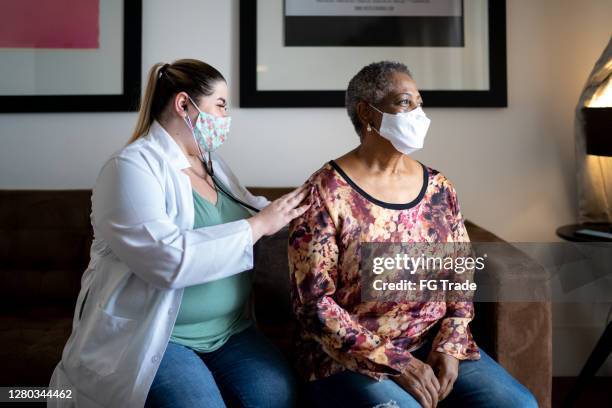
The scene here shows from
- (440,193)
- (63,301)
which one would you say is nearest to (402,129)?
(440,193)

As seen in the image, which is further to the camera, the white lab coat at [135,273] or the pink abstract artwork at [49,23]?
the pink abstract artwork at [49,23]

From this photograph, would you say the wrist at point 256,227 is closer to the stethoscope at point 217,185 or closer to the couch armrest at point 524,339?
the stethoscope at point 217,185

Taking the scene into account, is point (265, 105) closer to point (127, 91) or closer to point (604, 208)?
point (127, 91)

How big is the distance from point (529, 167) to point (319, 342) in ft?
4.66

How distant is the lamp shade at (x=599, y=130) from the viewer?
6.48ft

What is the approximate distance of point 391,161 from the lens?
1521 mm

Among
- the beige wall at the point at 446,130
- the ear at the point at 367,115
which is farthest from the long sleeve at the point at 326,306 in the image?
the beige wall at the point at 446,130

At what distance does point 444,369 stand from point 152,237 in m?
0.72

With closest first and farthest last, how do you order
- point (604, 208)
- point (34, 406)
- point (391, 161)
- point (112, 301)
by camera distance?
point (112, 301), point (391, 161), point (34, 406), point (604, 208)

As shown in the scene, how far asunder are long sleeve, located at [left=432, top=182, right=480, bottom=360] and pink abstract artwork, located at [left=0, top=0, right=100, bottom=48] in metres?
1.57

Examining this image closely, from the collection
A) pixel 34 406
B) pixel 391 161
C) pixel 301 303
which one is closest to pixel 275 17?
pixel 391 161

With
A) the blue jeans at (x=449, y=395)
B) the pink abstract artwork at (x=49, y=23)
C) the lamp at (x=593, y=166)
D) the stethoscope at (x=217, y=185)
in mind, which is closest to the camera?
the blue jeans at (x=449, y=395)

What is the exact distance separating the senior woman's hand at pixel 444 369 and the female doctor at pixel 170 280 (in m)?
0.34

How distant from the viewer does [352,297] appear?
56.1 inches
